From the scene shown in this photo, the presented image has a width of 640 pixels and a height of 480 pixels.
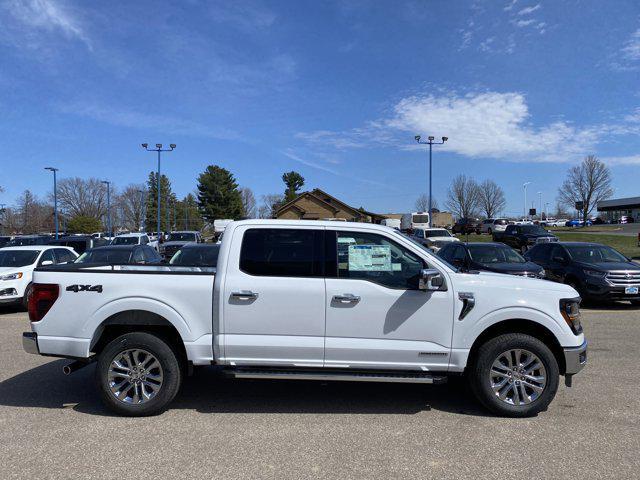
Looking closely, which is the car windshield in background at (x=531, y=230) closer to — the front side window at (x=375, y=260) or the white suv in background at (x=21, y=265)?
the white suv in background at (x=21, y=265)

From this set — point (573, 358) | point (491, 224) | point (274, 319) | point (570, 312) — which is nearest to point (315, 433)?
point (274, 319)

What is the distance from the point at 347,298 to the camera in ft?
14.8

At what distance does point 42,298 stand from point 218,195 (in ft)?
252

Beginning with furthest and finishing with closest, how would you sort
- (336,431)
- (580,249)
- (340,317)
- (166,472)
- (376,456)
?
(580,249), (340,317), (336,431), (376,456), (166,472)

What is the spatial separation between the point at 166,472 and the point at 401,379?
2195 millimetres

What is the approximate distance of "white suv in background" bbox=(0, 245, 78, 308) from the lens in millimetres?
10688

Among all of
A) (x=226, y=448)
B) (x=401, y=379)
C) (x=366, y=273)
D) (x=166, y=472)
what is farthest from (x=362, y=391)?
(x=166, y=472)

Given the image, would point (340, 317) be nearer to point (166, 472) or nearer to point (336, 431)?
point (336, 431)

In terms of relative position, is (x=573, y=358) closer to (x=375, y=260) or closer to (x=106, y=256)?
(x=375, y=260)

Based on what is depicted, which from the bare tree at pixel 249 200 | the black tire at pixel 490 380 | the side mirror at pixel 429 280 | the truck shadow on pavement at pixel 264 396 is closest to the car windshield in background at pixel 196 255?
the truck shadow on pavement at pixel 264 396

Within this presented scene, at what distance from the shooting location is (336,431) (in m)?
4.27

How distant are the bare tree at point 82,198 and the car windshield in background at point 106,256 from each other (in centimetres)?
9057

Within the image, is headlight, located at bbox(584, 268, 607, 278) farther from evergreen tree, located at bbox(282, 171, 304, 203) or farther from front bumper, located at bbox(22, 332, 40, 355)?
evergreen tree, located at bbox(282, 171, 304, 203)

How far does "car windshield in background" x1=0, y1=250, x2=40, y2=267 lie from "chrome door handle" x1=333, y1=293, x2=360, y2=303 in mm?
10357
